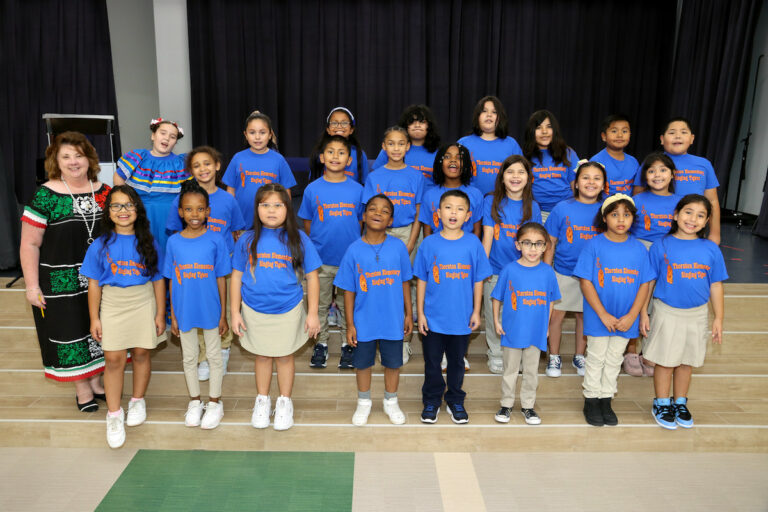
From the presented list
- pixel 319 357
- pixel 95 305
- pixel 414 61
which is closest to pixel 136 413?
pixel 95 305

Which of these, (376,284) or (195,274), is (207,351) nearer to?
(195,274)

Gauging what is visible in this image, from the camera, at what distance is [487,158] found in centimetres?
299

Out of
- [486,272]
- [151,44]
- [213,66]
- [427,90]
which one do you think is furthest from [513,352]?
[151,44]

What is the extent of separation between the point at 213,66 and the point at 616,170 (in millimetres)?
5960

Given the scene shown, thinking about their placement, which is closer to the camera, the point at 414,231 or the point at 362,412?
the point at 362,412

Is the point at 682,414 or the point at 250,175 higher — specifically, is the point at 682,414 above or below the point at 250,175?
below

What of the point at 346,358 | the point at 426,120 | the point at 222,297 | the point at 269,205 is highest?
the point at 426,120

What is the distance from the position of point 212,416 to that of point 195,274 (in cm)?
70

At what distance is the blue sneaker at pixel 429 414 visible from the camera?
2529 millimetres

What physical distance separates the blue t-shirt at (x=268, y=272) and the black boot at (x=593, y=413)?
1.55 meters

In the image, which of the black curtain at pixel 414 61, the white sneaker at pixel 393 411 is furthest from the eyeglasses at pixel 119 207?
the black curtain at pixel 414 61

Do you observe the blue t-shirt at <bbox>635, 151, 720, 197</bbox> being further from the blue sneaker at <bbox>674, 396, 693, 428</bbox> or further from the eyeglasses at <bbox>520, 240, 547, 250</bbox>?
the blue sneaker at <bbox>674, 396, 693, 428</bbox>

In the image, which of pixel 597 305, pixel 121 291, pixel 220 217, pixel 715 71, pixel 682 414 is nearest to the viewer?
pixel 121 291

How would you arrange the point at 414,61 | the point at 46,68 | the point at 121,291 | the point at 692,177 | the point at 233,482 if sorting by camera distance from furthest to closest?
the point at 414,61 → the point at 46,68 → the point at 692,177 → the point at 121,291 → the point at 233,482
